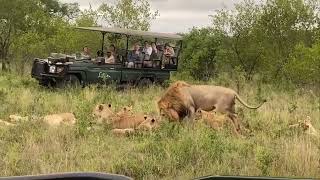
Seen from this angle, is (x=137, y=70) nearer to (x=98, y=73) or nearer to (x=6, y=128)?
(x=98, y=73)

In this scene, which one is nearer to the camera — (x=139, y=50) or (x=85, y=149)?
(x=85, y=149)

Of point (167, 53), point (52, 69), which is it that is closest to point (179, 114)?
point (52, 69)

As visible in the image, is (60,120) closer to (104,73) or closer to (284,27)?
(104,73)

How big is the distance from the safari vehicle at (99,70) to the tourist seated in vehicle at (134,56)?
3.9 inches

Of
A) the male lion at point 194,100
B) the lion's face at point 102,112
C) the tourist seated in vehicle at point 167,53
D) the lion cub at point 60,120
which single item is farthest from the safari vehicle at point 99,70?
the lion cub at point 60,120

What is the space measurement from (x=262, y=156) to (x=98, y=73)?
10024 millimetres

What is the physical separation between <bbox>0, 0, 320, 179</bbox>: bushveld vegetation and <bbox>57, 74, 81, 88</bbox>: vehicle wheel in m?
0.61

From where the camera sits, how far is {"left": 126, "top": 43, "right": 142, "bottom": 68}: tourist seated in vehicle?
17044mm

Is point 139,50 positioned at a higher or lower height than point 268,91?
higher

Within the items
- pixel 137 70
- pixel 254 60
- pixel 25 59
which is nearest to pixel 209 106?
pixel 137 70

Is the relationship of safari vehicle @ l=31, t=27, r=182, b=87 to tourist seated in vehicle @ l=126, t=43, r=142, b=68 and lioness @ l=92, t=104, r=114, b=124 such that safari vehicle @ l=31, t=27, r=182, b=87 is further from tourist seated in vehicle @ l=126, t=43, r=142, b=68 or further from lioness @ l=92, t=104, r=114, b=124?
lioness @ l=92, t=104, r=114, b=124

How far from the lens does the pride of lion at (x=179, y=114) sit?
923cm

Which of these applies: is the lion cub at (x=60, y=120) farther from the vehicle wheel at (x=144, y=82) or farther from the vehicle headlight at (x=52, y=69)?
the vehicle wheel at (x=144, y=82)

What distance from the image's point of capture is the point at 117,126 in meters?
9.34
